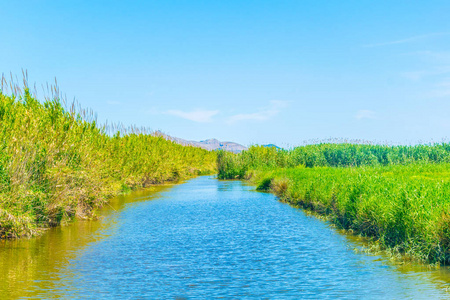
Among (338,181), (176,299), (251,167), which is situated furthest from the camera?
(251,167)

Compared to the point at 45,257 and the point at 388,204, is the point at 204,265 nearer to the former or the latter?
the point at 45,257

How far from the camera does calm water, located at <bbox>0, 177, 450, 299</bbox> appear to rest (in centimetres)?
990

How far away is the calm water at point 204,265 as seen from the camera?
990cm

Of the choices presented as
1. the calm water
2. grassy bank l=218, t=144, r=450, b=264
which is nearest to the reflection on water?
the calm water

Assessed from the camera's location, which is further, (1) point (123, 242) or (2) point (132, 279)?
(1) point (123, 242)

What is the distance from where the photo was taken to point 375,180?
62.4ft

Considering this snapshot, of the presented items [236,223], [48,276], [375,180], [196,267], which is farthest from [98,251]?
[375,180]

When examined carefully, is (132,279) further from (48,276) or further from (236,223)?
(236,223)

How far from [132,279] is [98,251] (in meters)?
3.74

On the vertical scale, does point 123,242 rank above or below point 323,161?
below

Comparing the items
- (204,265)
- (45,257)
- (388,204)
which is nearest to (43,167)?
(45,257)

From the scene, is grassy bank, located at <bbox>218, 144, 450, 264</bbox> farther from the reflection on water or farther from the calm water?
the reflection on water

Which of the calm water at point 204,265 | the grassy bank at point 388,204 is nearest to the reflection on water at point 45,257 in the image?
the calm water at point 204,265

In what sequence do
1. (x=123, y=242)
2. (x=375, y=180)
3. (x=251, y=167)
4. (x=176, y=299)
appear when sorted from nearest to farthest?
(x=176, y=299), (x=123, y=242), (x=375, y=180), (x=251, y=167)
